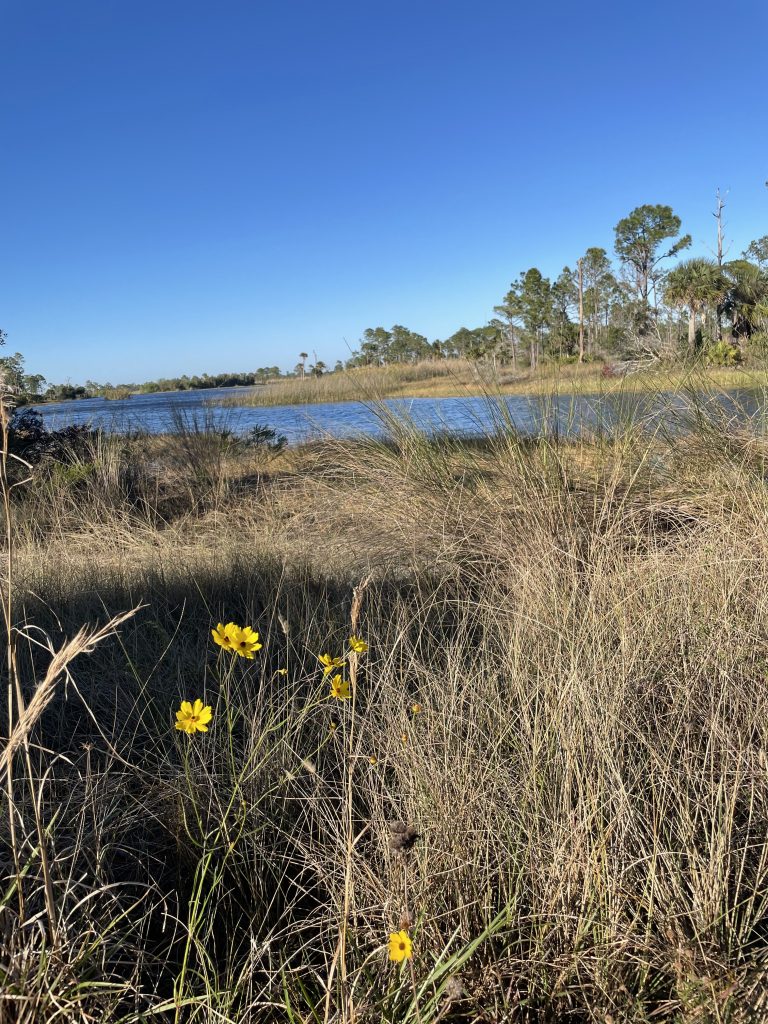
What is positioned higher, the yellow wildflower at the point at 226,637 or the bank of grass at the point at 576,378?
the bank of grass at the point at 576,378

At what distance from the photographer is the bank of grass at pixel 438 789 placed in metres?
1.19

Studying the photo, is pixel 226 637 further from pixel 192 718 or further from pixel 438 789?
pixel 438 789

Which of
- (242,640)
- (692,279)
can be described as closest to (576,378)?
(242,640)

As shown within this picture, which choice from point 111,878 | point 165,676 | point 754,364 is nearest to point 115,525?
point 165,676

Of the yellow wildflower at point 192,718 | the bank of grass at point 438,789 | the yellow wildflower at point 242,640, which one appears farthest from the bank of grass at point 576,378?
the yellow wildflower at point 192,718

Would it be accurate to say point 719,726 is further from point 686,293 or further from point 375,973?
point 686,293

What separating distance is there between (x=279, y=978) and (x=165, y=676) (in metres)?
1.34

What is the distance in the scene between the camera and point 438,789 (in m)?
1.52

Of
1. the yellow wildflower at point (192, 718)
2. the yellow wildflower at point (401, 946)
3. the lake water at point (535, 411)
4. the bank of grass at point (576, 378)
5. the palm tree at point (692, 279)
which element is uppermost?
the palm tree at point (692, 279)

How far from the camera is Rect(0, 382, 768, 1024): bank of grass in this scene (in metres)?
1.19

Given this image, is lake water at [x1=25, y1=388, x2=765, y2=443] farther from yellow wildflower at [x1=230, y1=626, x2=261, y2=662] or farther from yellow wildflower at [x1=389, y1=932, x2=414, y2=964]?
yellow wildflower at [x1=389, y1=932, x2=414, y2=964]

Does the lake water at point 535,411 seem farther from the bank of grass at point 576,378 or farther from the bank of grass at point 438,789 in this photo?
the bank of grass at point 438,789

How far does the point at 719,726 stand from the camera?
1.74m

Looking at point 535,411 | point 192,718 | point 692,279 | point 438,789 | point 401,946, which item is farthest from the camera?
point 692,279
